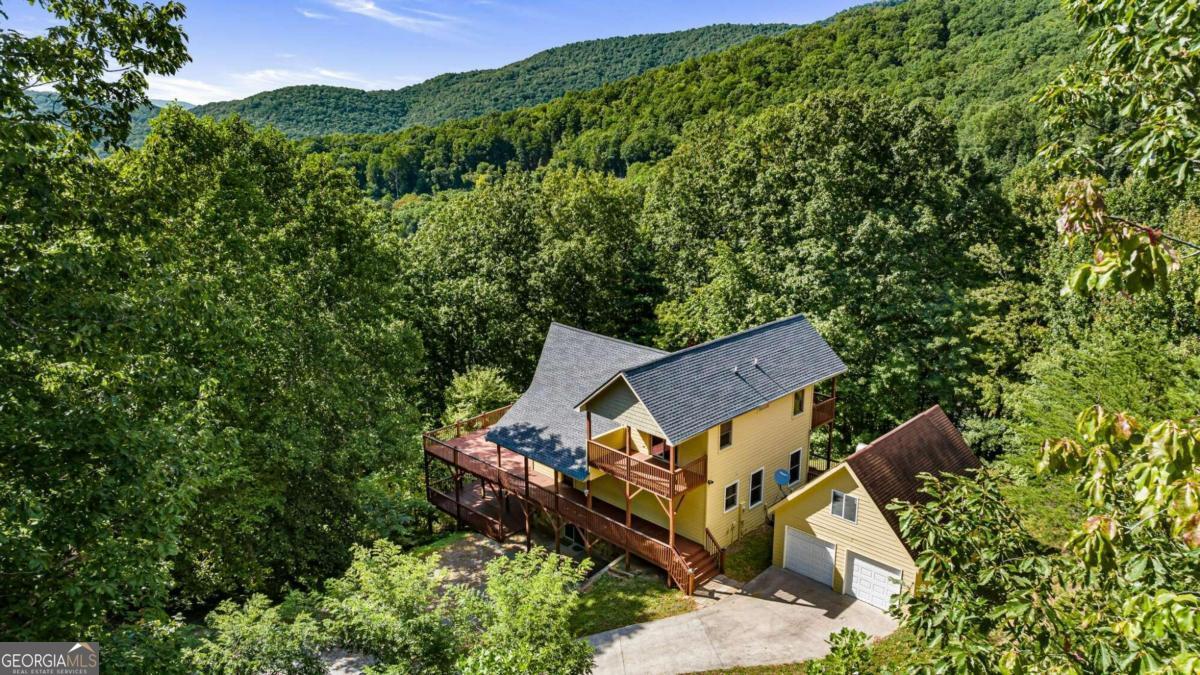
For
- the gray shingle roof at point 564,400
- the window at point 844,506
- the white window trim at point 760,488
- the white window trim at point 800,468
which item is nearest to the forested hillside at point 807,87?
the gray shingle roof at point 564,400

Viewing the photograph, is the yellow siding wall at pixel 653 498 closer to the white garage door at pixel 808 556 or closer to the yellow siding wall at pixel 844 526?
the yellow siding wall at pixel 844 526

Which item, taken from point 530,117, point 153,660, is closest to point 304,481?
point 153,660

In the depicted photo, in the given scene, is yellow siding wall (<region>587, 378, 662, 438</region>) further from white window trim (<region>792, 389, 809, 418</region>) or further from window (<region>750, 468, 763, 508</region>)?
white window trim (<region>792, 389, 809, 418</region>)

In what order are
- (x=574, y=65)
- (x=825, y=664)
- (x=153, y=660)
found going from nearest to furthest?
(x=825, y=664) → (x=153, y=660) → (x=574, y=65)

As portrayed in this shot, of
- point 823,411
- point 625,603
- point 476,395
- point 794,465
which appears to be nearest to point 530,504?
point 625,603

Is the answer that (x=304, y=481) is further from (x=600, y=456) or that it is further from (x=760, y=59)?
(x=760, y=59)
